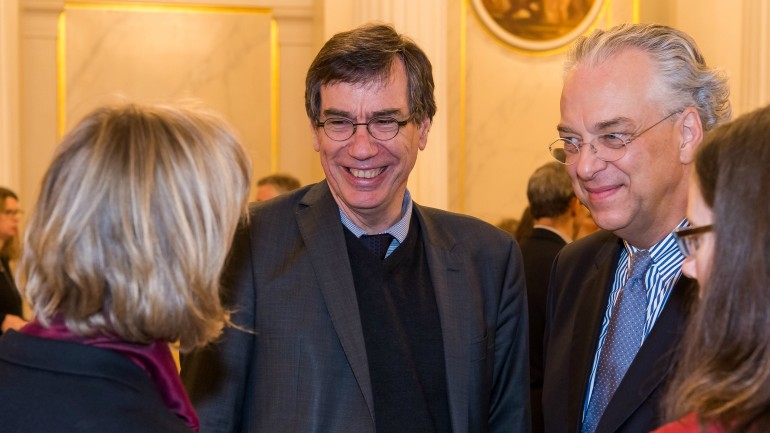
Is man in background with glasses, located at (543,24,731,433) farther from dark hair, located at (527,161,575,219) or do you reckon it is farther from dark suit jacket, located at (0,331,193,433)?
dark hair, located at (527,161,575,219)

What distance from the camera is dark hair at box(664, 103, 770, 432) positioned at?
4.80 feet

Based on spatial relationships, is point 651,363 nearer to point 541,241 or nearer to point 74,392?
point 74,392

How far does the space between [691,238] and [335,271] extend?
4.04 feet

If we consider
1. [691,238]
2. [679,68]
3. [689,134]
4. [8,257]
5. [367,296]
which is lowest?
[8,257]

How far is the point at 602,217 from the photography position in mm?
2590

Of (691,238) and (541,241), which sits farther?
(541,241)

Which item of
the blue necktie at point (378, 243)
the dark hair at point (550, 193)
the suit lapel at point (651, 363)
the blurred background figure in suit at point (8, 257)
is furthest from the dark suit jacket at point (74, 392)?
the blurred background figure in suit at point (8, 257)

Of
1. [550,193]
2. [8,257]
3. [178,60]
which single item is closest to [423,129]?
[550,193]

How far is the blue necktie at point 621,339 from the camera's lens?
2.58 m

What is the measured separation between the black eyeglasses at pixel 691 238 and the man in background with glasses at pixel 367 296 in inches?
42.4

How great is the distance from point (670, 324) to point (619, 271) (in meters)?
0.36

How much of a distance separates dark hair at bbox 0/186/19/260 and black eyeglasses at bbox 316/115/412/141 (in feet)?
13.9

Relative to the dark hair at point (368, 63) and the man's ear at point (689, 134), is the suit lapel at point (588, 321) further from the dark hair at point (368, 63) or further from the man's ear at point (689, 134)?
the dark hair at point (368, 63)

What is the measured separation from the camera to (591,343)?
2.68 m
